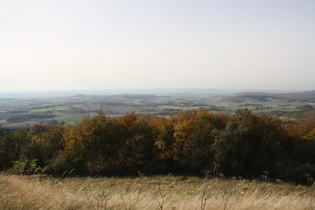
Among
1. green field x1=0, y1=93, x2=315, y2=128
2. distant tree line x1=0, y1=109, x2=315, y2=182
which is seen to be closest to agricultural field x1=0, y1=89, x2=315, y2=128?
green field x1=0, y1=93, x2=315, y2=128

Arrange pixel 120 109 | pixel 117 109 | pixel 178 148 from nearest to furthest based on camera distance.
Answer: pixel 178 148
pixel 117 109
pixel 120 109

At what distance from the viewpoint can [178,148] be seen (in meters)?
22.5

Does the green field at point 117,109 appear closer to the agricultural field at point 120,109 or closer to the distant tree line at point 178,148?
the agricultural field at point 120,109

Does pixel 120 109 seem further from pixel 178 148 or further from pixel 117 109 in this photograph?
pixel 178 148

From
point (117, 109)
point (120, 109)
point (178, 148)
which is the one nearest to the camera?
point (178, 148)

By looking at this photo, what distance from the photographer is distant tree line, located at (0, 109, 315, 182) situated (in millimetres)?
20562

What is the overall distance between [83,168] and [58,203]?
19006 mm

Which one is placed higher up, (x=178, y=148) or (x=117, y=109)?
(x=178, y=148)

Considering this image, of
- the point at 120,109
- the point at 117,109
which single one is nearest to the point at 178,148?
the point at 117,109

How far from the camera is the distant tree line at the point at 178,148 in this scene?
20562mm

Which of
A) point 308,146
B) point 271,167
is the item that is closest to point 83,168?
point 271,167

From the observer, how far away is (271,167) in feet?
66.1

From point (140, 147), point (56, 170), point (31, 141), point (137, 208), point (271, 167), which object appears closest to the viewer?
point (137, 208)

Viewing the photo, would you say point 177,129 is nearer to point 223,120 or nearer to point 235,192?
point 223,120
